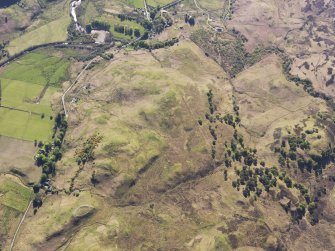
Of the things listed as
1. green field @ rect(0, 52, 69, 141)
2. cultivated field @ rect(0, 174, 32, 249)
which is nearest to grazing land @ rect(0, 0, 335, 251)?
cultivated field @ rect(0, 174, 32, 249)

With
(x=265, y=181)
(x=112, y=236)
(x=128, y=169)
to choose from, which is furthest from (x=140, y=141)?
(x=265, y=181)

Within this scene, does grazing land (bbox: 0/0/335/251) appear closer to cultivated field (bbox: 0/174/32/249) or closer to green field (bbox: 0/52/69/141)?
cultivated field (bbox: 0/174/32/249)

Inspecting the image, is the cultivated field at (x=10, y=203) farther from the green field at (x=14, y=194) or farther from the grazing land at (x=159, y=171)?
the grazing land at (x=159, y=171)

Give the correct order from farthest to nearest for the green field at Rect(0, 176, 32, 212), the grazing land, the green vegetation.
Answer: the green vegetation
the green field at Rect(0, 176, 32, 212)
the grazing land

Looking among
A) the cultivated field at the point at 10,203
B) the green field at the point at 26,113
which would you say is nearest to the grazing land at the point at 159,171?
the cultivated field at the point at 10,203

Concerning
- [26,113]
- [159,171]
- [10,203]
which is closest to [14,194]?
[10,203]

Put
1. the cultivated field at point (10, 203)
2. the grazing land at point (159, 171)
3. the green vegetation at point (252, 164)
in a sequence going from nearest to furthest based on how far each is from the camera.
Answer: the cultivated field at point (10, 203) < the grazing land at point (159, 171) < the green vegetation at point (252, 164)

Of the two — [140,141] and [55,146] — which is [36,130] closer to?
[55,146]

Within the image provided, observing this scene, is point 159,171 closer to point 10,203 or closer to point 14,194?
point 14,194
